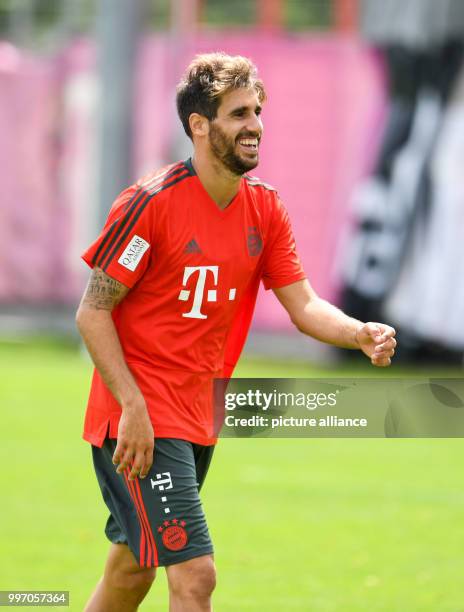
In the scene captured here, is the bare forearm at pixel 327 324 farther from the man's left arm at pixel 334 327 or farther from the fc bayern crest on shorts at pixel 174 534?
the fc bayern crest on shorts at pixel 174 534

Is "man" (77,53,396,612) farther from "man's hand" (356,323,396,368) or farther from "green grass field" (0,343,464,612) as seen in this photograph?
"green grass field" (0,343,464,612)

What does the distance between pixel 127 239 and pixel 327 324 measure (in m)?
0.99

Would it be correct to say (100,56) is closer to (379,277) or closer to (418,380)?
(379,277)

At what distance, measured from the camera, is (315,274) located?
734 inches

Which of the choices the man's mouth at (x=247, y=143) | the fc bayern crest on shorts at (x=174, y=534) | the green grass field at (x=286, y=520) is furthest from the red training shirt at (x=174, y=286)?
the green grass field at (x=286, y=520)

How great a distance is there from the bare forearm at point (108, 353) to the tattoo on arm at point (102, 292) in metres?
0.03

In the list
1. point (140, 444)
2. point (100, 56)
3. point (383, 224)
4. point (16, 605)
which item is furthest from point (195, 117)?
point (100, 56)

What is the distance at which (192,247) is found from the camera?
549cm

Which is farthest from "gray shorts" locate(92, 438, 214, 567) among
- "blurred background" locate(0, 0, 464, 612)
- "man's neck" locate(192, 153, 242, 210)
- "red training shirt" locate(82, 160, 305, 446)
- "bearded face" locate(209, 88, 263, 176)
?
"blurred background" locate(0, 0, 464, 612)

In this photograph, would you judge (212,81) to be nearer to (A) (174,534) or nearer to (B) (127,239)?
(B) (127,239)

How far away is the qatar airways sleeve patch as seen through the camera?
17.6 feet

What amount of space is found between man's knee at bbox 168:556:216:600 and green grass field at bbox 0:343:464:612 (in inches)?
77.5

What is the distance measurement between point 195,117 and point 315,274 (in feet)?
43.2

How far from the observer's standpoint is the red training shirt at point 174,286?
539cm
